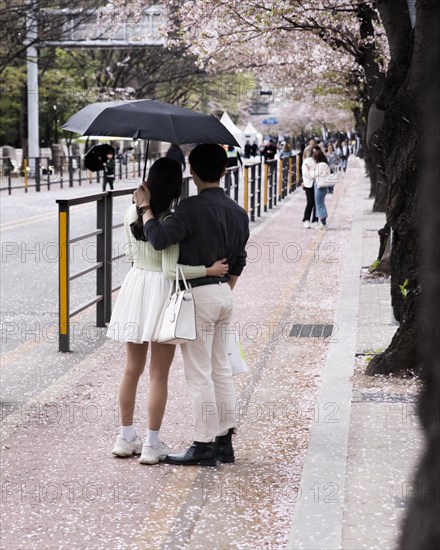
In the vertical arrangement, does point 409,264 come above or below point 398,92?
below

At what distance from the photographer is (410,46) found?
813cm

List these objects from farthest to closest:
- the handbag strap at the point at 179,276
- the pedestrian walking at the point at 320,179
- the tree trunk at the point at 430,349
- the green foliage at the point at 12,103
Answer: the green foliage at the point at 12,103 → the pedestrian walking at the point at 320,179 → the handbag strap at the point at 179,276 → the tree trunk at the point at 430,349

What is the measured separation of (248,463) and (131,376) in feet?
2.59

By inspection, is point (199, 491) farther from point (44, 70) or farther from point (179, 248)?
point (44, 70)

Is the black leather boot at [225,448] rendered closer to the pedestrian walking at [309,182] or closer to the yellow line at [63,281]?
the yellow line at [63,281]

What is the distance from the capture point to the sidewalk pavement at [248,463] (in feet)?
15.0

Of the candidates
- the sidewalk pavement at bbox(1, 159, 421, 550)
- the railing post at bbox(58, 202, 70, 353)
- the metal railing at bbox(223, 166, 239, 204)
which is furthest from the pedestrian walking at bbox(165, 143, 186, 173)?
the metal railing at bbox(223, 166, 239, 204)

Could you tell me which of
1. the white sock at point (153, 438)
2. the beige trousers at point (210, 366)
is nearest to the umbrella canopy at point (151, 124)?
the beige trousers at point (210, 366)

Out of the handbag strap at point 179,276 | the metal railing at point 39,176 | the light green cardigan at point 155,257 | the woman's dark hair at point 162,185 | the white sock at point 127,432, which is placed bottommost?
the metal railing at point 39,176

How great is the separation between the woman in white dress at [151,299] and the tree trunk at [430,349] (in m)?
4.46

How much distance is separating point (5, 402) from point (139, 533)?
2.74m

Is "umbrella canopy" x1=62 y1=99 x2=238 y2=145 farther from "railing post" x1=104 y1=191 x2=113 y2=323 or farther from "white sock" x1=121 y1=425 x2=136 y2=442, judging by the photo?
"railing post" x1=104 y1=191 x2=113 y2=323

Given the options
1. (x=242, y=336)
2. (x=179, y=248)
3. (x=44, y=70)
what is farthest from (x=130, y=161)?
(x=179, y=248)

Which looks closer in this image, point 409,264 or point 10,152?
point 409,264
